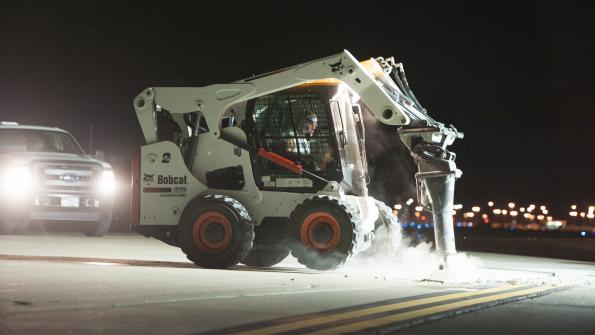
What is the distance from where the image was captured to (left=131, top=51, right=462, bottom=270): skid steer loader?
15.2 meters

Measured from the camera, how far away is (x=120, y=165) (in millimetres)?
28031

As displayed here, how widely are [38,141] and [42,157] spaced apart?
1499 millimetres

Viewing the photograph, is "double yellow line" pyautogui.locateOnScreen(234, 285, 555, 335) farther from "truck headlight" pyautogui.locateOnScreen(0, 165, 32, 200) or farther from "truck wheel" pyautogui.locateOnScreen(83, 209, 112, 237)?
"truck headlight" pyautogui.locateOnScreen(0, 165, 32, 200)

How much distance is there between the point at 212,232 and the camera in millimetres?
15602

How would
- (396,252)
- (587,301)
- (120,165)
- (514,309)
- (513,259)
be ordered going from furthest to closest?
(120,165) → (513,259) → (396,252) → (587,301) → (514,309)

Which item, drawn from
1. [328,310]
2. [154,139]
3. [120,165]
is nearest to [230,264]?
[154,139]

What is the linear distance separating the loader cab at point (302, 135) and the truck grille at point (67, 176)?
16.6ft

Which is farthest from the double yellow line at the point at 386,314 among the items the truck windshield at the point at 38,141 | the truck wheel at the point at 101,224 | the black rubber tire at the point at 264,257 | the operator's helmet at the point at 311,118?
the truck windshield at the point at 38,141

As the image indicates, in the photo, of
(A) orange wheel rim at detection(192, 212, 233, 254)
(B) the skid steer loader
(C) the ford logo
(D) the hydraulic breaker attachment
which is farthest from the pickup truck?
(D) the hydraulic breaker attachment

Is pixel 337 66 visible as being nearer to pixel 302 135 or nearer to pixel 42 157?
pixel 302 135

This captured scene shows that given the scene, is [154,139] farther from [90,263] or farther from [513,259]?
[513,259]

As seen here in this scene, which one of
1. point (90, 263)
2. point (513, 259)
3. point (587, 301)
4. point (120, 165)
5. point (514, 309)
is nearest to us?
point (514, 309)

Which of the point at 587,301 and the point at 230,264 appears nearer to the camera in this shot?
the point at 587,301

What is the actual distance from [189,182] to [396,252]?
4.15 meters
